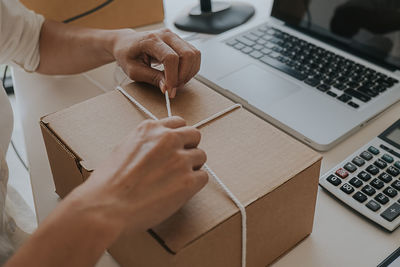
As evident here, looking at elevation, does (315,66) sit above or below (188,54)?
below

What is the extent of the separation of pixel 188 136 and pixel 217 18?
656mm

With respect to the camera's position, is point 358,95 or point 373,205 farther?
point 358,95

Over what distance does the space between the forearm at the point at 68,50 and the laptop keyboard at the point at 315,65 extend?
29 centimetres

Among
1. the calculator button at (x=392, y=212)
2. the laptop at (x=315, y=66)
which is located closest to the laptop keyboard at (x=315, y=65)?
the laptop at (x=315, y=66)

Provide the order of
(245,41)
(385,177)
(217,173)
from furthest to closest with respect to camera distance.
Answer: (245,41) → (385,177) → (217,173)

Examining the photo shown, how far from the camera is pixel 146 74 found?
68 centimetres

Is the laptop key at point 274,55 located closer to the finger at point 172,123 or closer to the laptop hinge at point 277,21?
the laptop hinge at point 277,21

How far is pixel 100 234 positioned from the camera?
420mm

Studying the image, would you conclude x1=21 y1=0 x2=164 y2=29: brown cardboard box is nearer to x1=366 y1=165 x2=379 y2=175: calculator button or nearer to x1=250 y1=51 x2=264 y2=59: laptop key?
x1=250 y1=51 x2=264 y2=59: laptop key

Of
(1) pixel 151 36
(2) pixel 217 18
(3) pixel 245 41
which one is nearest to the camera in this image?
(1) pixel 151 36

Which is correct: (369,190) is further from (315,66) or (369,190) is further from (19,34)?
(19,34)

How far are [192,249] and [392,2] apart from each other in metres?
0.62

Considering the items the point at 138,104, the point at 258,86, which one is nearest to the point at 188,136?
the point at 138,104

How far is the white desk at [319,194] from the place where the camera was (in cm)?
58
